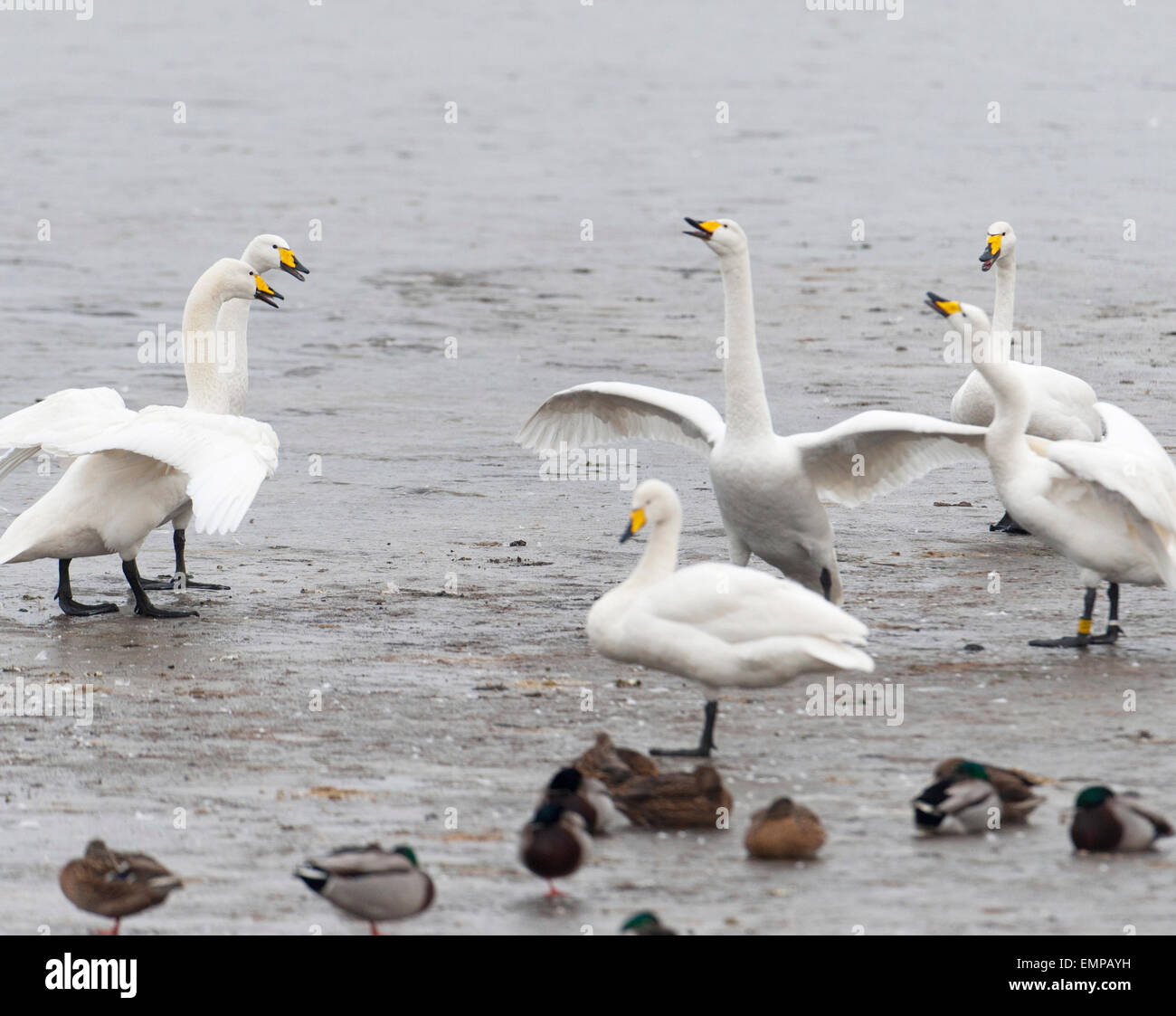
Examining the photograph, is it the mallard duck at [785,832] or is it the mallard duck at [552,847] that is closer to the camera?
the mallard duck at [552,847]

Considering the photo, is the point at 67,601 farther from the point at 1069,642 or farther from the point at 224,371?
the point at 1069,642

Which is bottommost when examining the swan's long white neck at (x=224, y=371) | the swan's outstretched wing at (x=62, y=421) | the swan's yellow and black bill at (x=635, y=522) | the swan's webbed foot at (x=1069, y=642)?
the swan's webbed foot at (x=1069, y=642)

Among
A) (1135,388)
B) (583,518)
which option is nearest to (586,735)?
(583,518)

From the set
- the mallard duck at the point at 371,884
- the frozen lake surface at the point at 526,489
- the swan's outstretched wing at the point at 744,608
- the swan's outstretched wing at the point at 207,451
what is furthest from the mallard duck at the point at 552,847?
the swan's outstretched wing at the point at 207,451

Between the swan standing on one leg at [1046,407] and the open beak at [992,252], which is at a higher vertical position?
the open beak at [992,252]

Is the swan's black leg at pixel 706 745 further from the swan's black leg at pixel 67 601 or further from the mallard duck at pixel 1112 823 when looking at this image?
the swan's black leg at pixel 67 601

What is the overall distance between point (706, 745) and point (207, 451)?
9.26 ft

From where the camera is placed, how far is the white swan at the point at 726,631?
7211 millimetres

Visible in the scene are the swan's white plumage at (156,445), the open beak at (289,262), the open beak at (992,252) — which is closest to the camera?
the swan's white plumage at (156,445)

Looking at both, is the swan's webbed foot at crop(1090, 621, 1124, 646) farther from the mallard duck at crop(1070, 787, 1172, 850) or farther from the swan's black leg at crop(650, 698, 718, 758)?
the mallard duck at crop(1070, 787, 1172, 850)

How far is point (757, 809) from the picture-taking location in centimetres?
679

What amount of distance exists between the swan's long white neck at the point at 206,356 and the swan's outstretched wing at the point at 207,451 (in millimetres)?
744

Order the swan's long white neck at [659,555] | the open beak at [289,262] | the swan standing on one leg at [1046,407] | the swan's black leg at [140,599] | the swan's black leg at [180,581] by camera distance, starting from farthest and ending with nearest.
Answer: the open beak at [289,262]
the swan standing on one leg at [1046,407]
the swan's black leg at [180,581]
the swan's black leg at [140,599]
the swan's long white neck at [659,555]

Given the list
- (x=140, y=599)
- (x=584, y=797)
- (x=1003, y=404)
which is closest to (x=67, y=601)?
(x=140, y=599)
